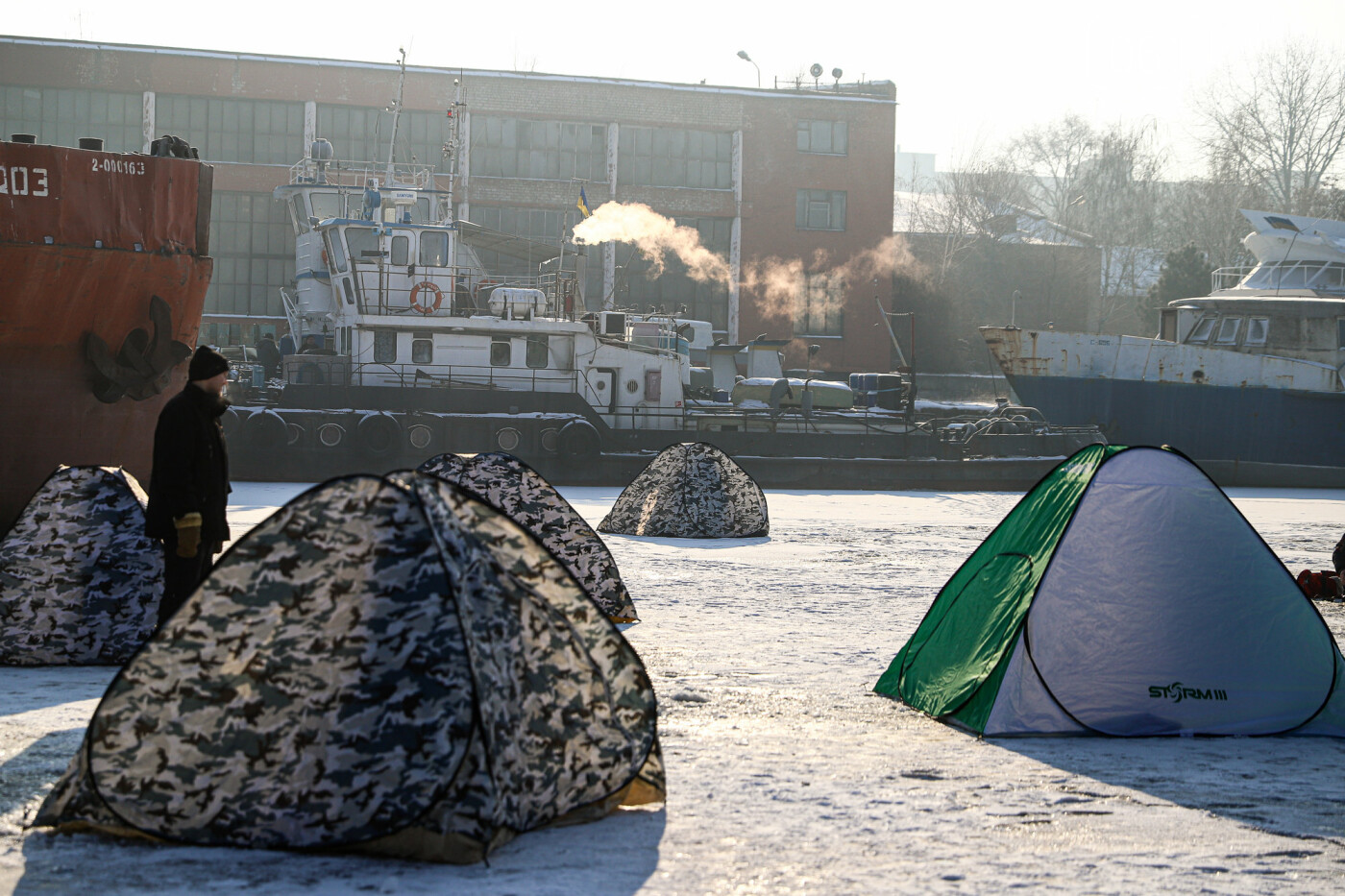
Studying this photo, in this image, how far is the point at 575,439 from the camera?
71.7ft

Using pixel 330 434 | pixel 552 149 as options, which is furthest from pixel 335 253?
pixel 552 149

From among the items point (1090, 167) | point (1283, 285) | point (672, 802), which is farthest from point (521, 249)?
point (1090, 167)

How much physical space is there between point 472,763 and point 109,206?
9329mm

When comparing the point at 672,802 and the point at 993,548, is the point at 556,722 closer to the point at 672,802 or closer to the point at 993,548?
the point at 672,802

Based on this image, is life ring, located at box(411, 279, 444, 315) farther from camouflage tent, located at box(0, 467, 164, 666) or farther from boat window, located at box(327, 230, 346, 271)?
camouflage tent, located at box(0, 467, 164, 666)

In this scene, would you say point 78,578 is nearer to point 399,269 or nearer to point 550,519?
point 550,519

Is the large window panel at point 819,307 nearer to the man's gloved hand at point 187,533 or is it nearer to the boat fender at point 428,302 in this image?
the boat fender at point 428,302

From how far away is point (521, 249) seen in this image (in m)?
26.3

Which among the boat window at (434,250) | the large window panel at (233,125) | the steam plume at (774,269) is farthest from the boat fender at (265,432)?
the large window panel at (233,125)

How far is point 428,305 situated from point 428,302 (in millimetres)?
67

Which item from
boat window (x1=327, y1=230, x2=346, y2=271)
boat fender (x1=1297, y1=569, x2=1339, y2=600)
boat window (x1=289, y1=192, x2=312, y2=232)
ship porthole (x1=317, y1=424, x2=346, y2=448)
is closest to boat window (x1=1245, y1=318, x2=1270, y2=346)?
boat window (x1=327, y1=230, x2=346, y2=271)

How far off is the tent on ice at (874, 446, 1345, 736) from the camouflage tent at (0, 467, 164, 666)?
425 cm

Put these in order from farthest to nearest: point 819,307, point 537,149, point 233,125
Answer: point 819,307 → point 537,149 → point 233,125

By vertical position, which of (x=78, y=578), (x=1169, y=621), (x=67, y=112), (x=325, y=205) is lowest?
(x=78, y=578)
